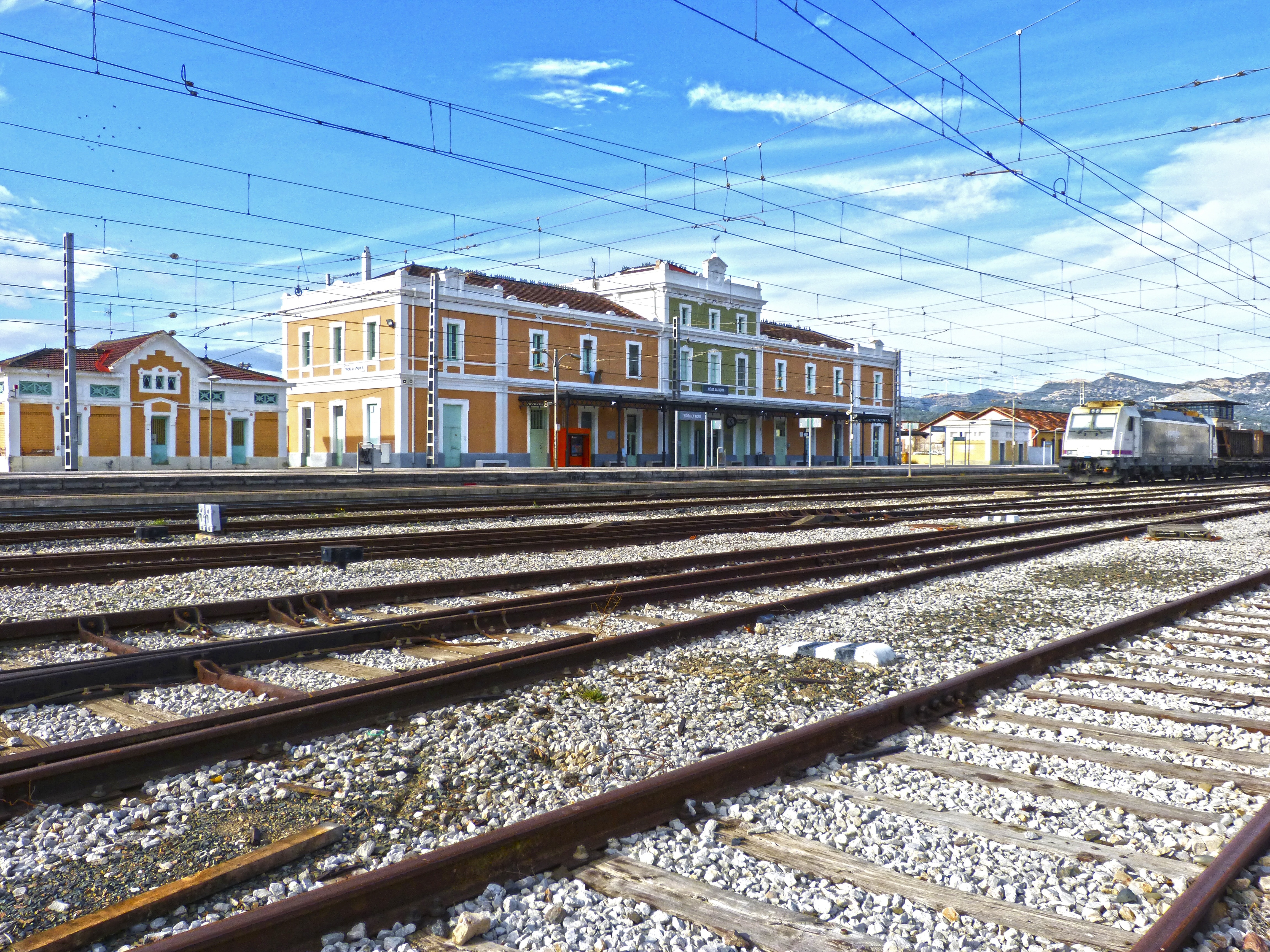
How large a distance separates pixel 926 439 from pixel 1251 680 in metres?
75.9

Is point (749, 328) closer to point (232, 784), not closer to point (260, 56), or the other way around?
point (260, 56)

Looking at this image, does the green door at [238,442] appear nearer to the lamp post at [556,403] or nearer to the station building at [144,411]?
the station building at [144,411]

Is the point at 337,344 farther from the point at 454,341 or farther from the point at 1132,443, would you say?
the point at 1132,443

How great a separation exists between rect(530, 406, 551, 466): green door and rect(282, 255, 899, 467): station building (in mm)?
78

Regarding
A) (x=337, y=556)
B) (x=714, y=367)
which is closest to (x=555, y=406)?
(x=714, y=367)

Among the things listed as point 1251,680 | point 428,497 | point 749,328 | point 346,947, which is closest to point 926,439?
point 749,328

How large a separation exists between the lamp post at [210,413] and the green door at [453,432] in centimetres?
987

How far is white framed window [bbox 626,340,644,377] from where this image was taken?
50.1 metres

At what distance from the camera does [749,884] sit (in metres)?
3.09

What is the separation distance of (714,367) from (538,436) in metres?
13.9

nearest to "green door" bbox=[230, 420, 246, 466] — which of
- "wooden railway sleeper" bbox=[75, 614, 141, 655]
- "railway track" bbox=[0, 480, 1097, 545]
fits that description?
"railway track" bbox=[0, 480, 1097, 545]

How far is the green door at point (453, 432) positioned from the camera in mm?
42438

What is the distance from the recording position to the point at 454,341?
42.1 m

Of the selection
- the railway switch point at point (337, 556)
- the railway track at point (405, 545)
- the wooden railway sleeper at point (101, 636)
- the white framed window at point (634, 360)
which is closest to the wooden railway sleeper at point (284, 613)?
the wooden railway sleeper at point (101, 636)
